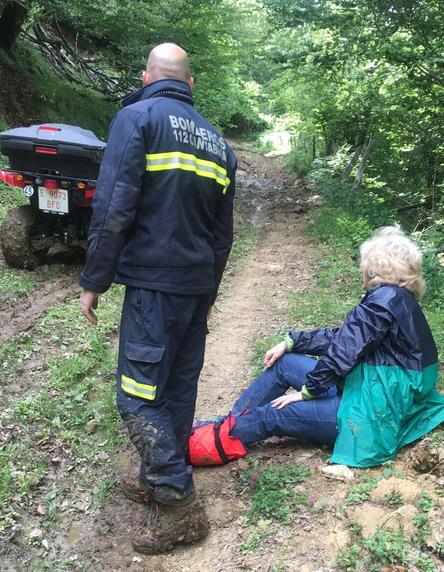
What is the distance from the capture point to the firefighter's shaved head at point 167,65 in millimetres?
2617

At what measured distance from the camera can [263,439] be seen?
3.27m

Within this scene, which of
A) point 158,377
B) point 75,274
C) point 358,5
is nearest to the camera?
point 158,377

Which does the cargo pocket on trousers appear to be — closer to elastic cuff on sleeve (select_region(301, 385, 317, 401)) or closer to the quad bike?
elastic cuff on sleeve (select_region(301, 385, 317, 401))

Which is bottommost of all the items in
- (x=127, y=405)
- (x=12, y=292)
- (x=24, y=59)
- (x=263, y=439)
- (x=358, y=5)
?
(x=263, y=439)

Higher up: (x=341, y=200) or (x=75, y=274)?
(x=341, y=200)

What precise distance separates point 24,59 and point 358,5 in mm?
8559

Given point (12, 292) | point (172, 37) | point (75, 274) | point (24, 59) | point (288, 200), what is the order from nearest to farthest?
point (12, 292) < point (75, 274) < point (172, 37) < point (24, 59) < point (288, 200)

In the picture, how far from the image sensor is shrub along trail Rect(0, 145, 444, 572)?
2518 millimetres

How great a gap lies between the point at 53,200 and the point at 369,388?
413 centimetres

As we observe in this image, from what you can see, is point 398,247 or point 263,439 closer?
point 398,247

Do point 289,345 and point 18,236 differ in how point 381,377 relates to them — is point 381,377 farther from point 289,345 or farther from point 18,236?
point 18,236

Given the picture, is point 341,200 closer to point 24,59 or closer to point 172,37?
point 172,37

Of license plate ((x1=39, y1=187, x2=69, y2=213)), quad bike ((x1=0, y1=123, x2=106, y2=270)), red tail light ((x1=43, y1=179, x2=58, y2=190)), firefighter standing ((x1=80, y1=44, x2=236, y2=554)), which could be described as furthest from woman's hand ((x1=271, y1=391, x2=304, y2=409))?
red tail light ((x1=43, y1=179, x2=58, y2=190))

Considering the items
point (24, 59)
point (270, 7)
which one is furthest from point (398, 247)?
point (24, 59)
